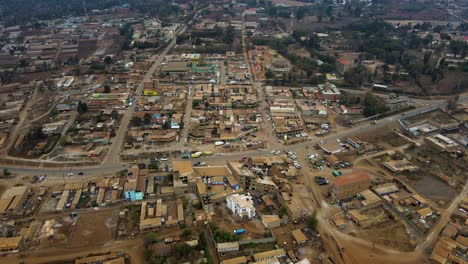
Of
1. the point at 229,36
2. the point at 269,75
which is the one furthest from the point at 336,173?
the point at 229,36

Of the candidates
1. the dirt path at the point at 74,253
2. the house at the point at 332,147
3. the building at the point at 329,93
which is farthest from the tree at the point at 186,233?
the building at the point at 329,93

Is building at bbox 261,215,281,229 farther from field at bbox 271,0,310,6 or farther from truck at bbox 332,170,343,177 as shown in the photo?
field at bbox 271,0,310,6

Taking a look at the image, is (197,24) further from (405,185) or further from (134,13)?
(405,185)

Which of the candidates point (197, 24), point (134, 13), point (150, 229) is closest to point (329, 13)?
point (197, 24)

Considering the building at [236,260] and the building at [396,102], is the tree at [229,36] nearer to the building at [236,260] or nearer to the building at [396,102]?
the building at [396,102]

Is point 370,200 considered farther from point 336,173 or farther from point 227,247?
point 227,247

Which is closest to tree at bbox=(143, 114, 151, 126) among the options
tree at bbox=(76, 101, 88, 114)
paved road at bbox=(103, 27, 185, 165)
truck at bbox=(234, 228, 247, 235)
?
paved road at bbox=(103, 27, 185, 165)
